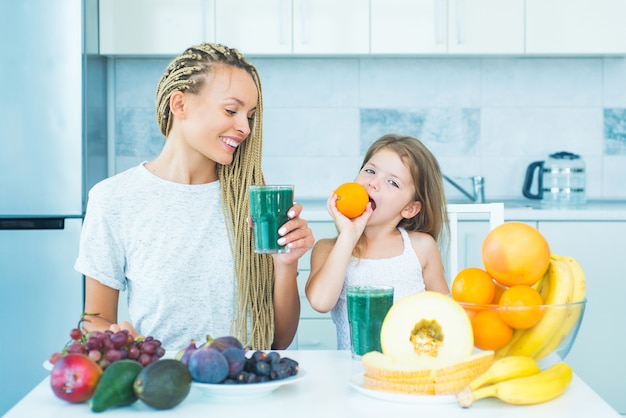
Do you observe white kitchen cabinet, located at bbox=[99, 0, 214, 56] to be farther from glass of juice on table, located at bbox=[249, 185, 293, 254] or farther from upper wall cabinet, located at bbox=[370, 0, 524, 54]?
glass of juice on table, located at bbox=[249, 185, 293, 254]

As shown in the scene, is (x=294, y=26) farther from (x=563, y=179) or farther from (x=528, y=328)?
(x=528, y=328)

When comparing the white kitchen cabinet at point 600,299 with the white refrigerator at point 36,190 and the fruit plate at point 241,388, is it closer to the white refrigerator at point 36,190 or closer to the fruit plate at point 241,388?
the white refrigerator at point 36,190

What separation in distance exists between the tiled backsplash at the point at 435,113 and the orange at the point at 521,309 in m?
2.38

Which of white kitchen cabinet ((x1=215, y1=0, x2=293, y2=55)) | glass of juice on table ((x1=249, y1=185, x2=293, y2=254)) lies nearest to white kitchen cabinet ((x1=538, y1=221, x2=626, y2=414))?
white kitchen cabinet ((x1=215, y1=0, x2=293, y2=55))

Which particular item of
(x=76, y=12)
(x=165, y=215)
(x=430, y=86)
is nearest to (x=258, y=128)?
(x=165, y=215)

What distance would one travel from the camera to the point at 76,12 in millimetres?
2916

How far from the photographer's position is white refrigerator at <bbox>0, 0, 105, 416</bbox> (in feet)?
9.47

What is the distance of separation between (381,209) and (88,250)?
66 cm

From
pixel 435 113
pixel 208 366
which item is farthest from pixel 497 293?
pixel 435 113

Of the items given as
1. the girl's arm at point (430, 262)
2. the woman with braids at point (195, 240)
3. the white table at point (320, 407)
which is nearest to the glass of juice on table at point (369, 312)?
the white table at point (320, 407)

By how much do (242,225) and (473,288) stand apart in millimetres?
722

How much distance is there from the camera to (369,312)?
4.14ft

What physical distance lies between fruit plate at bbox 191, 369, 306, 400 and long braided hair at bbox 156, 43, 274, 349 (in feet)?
2.06

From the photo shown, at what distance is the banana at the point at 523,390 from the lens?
1.00 meters
